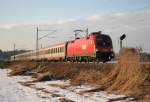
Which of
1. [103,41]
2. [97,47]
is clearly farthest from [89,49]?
[103,41]

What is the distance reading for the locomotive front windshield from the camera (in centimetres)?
3634

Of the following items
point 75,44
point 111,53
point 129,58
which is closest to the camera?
point 129,58

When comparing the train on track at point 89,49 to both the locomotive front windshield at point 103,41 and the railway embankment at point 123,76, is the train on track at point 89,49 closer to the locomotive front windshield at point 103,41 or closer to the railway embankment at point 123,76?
the locomotive front windshield at point 103,41

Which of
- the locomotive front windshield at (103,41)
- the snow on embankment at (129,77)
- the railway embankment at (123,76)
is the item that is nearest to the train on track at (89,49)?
the locomotive front windshield at (103,41)

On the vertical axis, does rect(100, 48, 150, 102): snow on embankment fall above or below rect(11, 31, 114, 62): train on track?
below

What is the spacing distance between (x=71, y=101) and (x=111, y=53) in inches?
773

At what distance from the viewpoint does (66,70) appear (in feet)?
106

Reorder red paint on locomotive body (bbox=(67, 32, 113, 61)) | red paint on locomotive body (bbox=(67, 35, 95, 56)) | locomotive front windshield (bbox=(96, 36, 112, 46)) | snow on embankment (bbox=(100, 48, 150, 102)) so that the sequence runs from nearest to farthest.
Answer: snow on embankment (bbox=(100, 48, 150, 102))
red paint on locomotive body (bbox=(67, 32, 113, 61))
locomotive front windshield (bbox=(96, 36, 112, 46))
red paint on locomotive body (bbox=(67, 35, 95, 56))

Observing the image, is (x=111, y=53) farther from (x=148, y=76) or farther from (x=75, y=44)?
(x=148, y=76)

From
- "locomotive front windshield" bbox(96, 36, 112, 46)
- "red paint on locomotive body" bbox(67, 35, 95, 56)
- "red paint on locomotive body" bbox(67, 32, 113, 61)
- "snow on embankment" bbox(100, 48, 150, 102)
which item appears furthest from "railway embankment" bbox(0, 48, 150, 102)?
"red paint on locomotive body" bbox(67, 35, 95, 56)

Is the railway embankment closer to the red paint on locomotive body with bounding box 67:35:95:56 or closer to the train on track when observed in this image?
the train on track

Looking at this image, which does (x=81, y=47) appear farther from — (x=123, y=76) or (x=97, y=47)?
(x=123, y=76)

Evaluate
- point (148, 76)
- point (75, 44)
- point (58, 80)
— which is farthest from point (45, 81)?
point (75, 44)

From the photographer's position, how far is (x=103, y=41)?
36.9m
